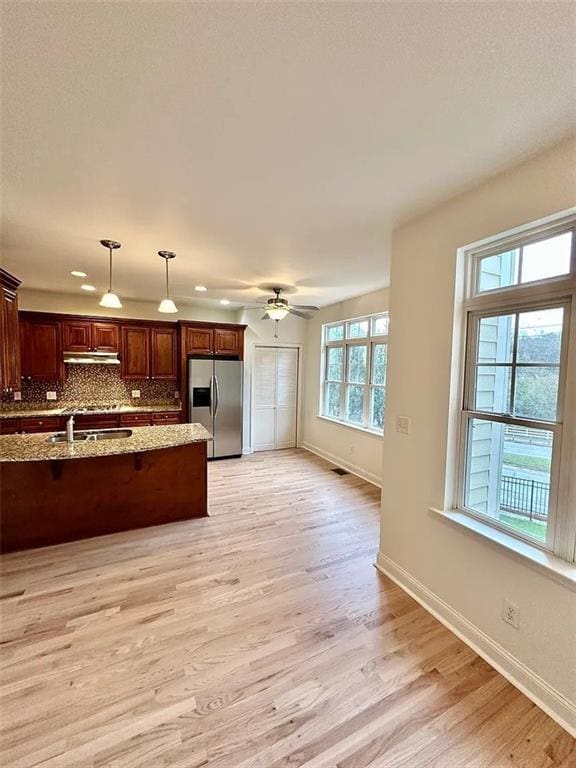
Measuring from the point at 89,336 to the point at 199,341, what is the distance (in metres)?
1.60

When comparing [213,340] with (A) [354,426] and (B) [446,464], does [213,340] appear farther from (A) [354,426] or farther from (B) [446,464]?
(B) [446,464]

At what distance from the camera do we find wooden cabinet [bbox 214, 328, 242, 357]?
5477 mm

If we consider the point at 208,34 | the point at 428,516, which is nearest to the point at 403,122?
the point at 208,34

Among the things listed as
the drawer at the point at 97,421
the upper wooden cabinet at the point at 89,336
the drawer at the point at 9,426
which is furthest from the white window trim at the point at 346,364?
the drawer at the point at 9,426

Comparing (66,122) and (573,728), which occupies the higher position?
(66,122)

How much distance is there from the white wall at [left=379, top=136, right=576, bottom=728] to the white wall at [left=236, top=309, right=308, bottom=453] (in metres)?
3.61

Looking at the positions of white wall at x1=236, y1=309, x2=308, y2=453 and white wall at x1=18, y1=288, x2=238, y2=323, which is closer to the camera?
white wall at x1=18, y1=288, x2=238, y2=323

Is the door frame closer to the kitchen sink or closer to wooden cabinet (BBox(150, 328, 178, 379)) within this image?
wooden cabinet (BBox(150, 328, 178, 379))

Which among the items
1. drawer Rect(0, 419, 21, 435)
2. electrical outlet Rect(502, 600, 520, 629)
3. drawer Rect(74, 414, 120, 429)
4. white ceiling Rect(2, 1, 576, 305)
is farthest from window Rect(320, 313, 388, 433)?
drawer Rect(0, 419, 21, 435)

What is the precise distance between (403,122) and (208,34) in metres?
0.83

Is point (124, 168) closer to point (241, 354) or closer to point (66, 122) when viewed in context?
point (66, 122)

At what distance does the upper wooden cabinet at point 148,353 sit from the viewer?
5094 millimetres

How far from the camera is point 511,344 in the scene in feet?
6.00

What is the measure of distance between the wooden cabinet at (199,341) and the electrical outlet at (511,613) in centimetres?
479
